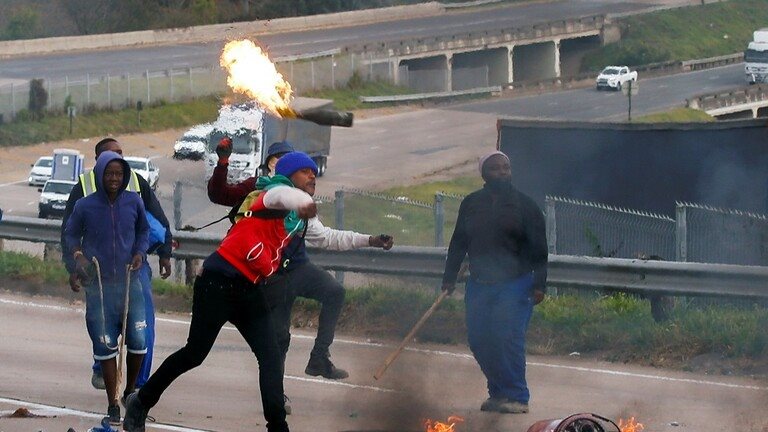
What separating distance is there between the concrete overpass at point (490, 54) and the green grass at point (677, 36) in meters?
0.95

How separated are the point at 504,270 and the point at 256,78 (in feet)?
6.50

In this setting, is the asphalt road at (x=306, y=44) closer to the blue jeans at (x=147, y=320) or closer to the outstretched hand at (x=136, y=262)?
the blue jeans at (x=147, y=320)

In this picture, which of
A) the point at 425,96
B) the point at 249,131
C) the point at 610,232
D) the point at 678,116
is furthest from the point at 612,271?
the point at 678,116

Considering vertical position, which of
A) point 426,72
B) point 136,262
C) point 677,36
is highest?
point 677,36

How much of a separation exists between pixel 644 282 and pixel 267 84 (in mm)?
3617

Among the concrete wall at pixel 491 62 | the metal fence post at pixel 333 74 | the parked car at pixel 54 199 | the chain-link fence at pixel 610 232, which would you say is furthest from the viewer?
the concrete wall at pixel 491 62

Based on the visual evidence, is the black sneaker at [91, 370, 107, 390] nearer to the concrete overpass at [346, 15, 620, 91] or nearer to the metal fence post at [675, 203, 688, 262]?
the metal fence post at [675, 203, 688, 262]

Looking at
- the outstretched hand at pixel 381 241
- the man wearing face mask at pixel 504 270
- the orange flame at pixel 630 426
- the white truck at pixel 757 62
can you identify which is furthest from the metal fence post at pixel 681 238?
the white truck at pixel 757 62

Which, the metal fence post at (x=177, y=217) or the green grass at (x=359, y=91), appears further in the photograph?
the green grass at (x=359, y=91)

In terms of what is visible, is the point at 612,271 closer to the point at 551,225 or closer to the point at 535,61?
the point at 551,225

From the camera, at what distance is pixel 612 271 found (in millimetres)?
11648

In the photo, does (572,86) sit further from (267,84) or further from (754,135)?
(267,84)

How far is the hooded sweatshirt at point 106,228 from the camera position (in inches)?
365

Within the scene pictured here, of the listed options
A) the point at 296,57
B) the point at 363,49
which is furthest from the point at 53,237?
the point at 363,49
